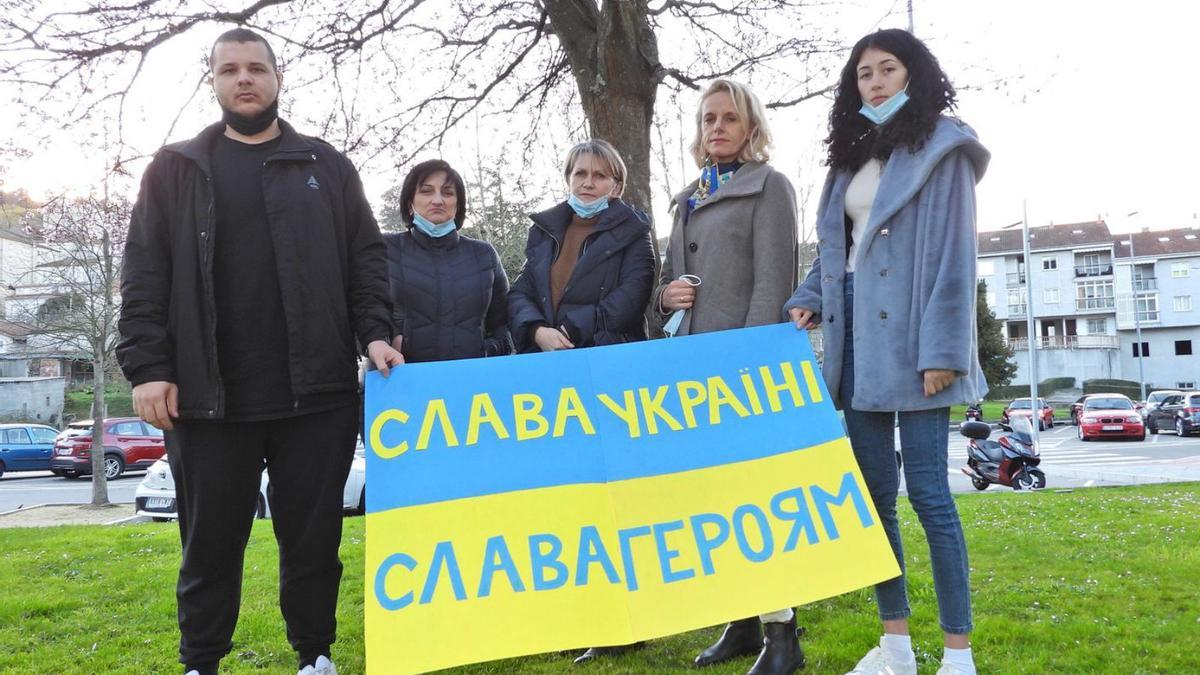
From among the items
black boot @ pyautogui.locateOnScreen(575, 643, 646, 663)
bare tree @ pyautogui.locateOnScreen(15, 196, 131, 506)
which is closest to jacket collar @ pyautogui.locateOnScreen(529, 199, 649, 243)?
black boot @ pyautogui.locateOnScreen(575, 643, 646, 663)

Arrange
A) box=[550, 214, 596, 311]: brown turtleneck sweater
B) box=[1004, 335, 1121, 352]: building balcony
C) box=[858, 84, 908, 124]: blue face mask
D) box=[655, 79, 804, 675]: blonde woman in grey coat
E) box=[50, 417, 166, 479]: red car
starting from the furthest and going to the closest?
box=[1004, 335, 1121, 352]: building balcony → box=[50, 417, 166, 479]: red car → box=[550, 214, 596, 311]: brown turtleneck sweater → box=[655, 79, 804, 675]: blonde woman in grey coat → box=[858, 84, 908, 124]: blue face mask

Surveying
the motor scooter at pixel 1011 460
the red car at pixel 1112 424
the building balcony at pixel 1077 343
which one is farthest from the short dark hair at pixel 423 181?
the building balcony at pixel 1077 343

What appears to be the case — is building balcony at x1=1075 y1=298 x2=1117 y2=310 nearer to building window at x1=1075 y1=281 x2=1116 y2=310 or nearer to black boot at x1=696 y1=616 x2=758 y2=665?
building window at x1=1075 y1=281 x2=1116 y2=310

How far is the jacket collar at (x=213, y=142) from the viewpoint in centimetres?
272

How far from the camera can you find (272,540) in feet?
24.9

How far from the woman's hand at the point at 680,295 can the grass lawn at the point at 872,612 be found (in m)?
1.40

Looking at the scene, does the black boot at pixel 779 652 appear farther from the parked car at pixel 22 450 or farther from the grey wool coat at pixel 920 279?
the parked car at pixel 22 450

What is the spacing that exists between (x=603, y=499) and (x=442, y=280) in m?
1.44

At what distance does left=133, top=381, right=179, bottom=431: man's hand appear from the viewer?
8.38ft

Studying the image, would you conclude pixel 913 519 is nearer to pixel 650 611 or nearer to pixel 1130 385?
pixel 650 611

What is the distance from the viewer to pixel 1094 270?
62.4 meters

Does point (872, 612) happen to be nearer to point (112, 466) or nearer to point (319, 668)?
point (319, 668)

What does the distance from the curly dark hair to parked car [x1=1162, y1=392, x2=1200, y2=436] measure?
3087 centimetres

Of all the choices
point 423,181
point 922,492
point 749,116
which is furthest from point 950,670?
point 423,181
